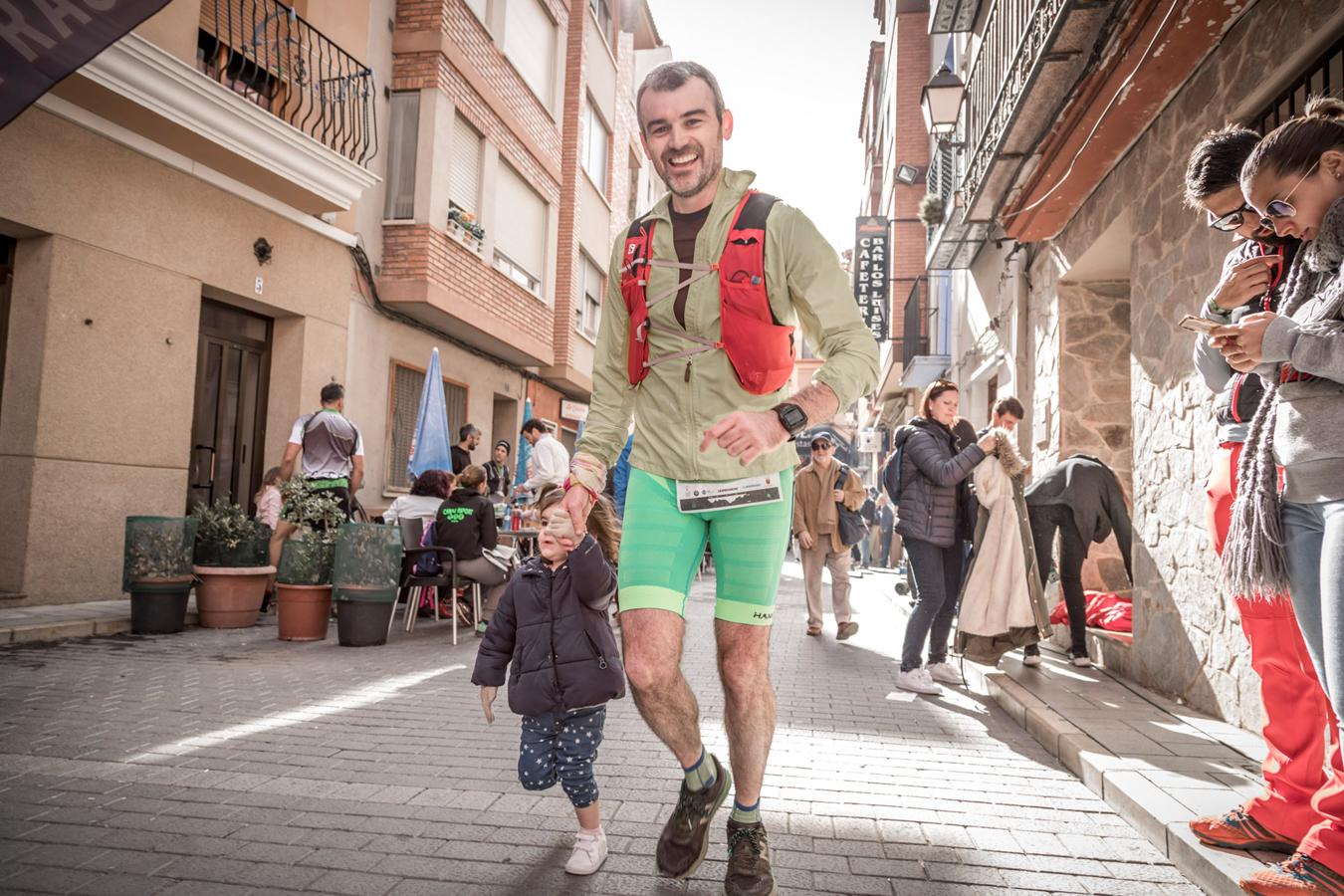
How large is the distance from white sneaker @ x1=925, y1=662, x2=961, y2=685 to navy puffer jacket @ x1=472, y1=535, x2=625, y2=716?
401cm

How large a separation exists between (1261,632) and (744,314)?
1979mm

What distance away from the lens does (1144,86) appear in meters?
5.77

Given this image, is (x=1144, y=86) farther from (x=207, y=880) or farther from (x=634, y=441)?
(x=207, y=880)

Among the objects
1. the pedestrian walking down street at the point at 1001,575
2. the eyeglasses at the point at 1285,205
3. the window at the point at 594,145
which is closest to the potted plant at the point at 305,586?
the pedestrian walking down street at the point at 1001,575

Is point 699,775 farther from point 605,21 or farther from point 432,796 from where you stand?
point 605,21

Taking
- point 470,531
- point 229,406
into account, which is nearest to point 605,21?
point 229,406

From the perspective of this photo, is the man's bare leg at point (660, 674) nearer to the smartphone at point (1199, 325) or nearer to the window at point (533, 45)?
the smartphone at point (1199, 325)

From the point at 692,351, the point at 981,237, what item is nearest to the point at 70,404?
the point at 692,351

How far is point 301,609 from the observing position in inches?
297

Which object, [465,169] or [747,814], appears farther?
[465,169]

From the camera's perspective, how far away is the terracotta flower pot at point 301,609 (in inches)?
296

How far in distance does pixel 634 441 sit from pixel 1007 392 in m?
8.75

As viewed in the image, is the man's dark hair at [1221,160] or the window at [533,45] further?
the window at [533,45]

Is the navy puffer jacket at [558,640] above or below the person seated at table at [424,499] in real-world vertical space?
below
